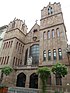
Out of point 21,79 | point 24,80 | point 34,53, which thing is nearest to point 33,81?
point 24,80

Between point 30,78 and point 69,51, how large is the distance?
9100 millimetres

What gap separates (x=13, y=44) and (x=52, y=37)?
30.4ft

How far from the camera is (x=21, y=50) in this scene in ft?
92.7

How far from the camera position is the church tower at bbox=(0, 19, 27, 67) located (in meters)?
25.0

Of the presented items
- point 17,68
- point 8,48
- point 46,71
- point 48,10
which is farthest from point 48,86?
point 48,10

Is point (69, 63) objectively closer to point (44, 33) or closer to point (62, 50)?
point (62, 50)

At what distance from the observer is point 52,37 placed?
22484mm

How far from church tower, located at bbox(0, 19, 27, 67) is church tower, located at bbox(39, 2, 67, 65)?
6526 mm

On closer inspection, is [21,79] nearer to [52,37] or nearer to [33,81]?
[33,81]

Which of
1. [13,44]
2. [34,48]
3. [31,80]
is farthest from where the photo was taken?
[34,48]

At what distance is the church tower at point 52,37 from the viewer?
20.3 meters

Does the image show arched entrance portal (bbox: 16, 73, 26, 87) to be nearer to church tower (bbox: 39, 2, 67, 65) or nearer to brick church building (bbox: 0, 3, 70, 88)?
brick church building (bbox: 0, 3, 70, 88)

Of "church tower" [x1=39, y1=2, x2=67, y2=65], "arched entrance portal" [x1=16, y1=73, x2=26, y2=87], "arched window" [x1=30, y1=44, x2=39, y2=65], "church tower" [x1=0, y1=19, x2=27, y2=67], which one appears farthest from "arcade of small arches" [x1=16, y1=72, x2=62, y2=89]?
"arched window" [x1=30, y1=44, x2=39, y2=65]

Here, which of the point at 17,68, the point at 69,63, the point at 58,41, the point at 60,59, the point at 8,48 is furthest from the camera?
the point at 8,48
